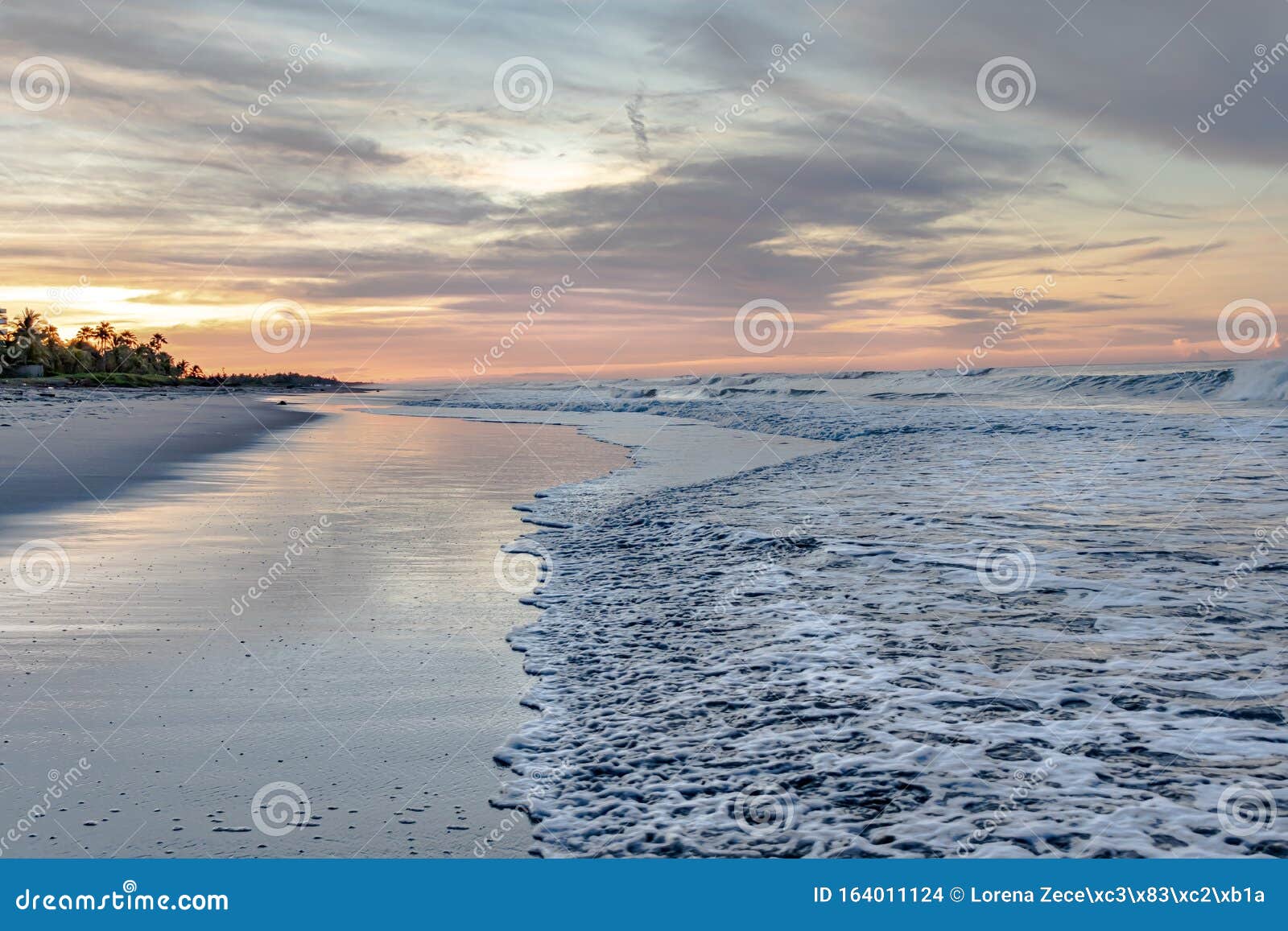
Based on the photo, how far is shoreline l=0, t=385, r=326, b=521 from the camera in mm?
13258

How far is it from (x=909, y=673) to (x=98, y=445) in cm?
2134

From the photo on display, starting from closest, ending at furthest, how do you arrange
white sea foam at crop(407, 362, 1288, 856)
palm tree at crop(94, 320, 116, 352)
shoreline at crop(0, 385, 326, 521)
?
white sea foam at crop(407, 362, 1288, 856), shoreline at crop(0, 385, 326, 521), palm tree at crop(94, 320, 116, 352)

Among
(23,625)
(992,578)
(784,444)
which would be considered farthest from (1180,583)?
(784,444)

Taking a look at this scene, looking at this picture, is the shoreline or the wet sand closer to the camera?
the wet sand

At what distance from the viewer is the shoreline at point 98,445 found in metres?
13.3

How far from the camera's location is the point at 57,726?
15.8ft

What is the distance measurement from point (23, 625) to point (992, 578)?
8.68m

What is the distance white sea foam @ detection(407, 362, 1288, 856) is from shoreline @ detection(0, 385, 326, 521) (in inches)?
323

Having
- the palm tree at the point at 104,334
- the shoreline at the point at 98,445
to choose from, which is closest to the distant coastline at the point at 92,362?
the palm tree at the point at 104,334

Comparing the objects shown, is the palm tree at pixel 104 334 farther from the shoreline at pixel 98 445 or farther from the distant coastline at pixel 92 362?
the shoreline at pixel 98 445

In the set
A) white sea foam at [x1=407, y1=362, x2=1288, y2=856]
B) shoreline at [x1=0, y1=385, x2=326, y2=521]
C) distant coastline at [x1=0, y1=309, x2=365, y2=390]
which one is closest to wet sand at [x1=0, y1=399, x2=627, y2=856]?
white sea foam at [x1=407, y1=362, x2=1288, y2=856]

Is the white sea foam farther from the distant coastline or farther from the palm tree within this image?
the palm tree

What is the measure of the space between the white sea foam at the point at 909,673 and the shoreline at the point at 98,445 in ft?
26.9

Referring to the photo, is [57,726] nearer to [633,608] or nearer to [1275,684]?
[633,608]
